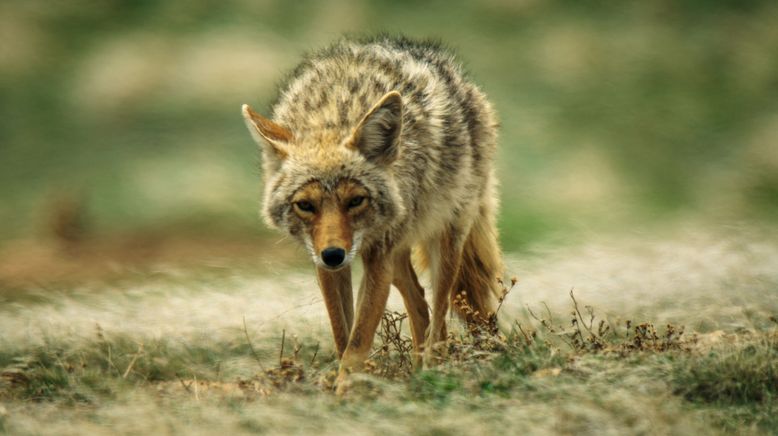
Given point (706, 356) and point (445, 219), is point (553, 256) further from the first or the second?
point (706, 356)

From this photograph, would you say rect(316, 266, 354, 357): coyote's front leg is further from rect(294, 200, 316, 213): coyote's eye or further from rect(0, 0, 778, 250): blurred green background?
rect(0, 0, 778, 250): blurred green background

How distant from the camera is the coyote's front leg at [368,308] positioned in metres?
5.31

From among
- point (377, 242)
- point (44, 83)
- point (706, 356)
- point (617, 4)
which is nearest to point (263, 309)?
point (377, 242)

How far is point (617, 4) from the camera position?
11.1 metres

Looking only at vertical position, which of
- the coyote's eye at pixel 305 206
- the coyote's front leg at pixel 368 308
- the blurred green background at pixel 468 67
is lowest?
the coyote's front leg at pixel 368 308

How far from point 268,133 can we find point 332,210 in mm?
634

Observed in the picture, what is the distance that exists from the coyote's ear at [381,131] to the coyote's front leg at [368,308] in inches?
23.4

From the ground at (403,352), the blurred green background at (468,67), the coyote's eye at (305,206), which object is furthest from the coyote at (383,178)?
the blurred green background at (468,67)

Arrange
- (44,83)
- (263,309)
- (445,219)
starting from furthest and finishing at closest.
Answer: (44,83), (263,309), (445,219)

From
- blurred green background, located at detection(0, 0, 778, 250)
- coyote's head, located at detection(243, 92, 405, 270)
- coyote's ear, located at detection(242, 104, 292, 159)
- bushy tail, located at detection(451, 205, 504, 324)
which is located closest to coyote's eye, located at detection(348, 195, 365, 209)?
coyote's head, located at detection(243, 92, 405, 270)

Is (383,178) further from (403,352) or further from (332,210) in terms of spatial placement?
(403,352)

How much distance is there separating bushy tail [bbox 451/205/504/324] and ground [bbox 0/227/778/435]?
0.24 m

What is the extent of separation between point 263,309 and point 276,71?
3.68m

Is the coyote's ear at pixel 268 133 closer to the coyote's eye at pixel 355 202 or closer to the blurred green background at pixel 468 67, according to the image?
the coyote's eye at pixel 355 202
